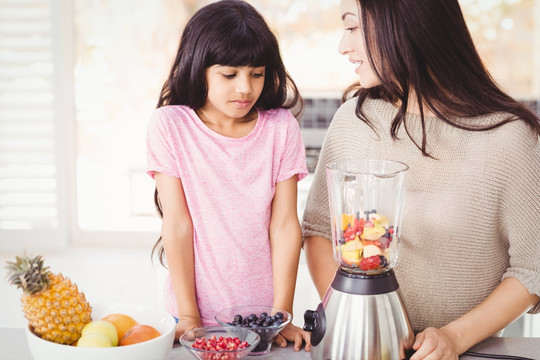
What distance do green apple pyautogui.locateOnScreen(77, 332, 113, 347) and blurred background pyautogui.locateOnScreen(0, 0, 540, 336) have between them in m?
2.51

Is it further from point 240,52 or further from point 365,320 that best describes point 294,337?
point 240,52

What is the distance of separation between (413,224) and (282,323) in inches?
15.7

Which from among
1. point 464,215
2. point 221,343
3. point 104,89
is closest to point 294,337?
point 221,343

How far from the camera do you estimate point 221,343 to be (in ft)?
3.49

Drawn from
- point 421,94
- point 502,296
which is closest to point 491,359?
point 502,296

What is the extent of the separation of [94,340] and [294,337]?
15.2 inches

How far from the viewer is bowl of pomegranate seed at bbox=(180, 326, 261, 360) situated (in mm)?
1047

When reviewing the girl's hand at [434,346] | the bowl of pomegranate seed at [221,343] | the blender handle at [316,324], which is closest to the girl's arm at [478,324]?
the girl's hand at [434,346]

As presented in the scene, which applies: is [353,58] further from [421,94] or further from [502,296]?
[502,296]

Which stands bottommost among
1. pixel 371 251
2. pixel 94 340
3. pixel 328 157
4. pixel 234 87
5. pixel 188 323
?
pixel 188 323

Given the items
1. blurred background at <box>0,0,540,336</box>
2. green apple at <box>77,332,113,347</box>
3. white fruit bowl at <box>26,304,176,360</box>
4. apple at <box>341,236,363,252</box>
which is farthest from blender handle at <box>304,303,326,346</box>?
blurred background at <box>0,0,540,336</box>

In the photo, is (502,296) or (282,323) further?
(502,296)

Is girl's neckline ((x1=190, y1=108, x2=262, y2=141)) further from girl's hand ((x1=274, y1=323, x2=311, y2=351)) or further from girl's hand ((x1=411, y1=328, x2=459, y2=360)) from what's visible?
girl's hand ((x1=411, y1=328, x2=459, y2=360))

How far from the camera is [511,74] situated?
405cm
